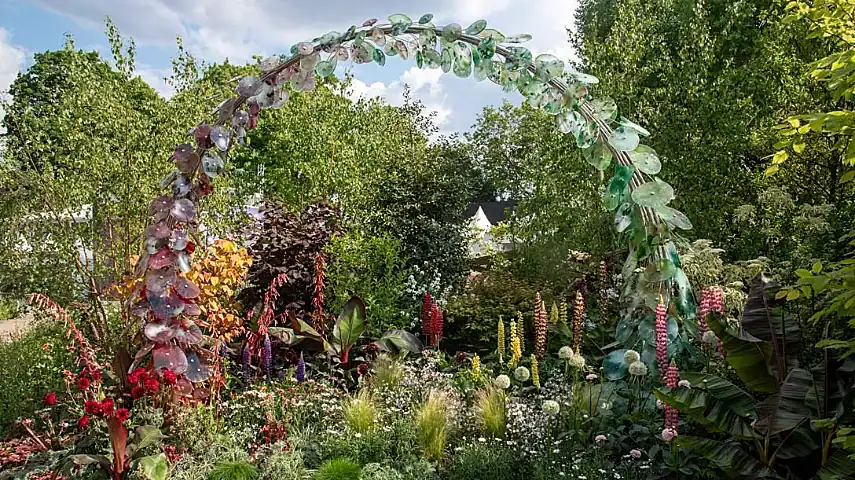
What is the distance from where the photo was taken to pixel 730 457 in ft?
10.1

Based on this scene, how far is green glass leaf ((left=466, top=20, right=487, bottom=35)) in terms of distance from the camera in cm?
379

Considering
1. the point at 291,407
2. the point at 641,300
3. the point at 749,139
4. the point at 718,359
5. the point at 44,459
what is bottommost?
the point at 44,459

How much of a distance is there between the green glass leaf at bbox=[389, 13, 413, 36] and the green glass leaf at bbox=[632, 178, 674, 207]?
5.21 feet

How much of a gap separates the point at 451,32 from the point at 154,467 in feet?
9.44

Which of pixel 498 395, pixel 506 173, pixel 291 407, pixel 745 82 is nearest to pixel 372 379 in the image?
pixel 291 407

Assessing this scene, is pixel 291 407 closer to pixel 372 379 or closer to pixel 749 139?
pixel 372 379

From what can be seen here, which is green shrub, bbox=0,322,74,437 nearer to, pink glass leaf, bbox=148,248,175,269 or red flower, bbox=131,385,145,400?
red flower, bbox=131,385,145,400

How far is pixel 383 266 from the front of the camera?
743 centimetres

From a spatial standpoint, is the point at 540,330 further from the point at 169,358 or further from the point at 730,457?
the point at 169,358

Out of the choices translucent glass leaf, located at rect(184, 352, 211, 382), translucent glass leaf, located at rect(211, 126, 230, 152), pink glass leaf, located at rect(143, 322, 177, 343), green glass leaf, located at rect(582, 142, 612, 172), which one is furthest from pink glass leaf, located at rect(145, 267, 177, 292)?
green glass leaf, located at rect(582, 142, 612, 172)

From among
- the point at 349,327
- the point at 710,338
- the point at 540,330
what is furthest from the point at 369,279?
the point at 710,338

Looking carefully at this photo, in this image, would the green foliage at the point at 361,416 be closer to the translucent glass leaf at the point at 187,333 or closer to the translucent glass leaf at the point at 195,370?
the translucent glass leaf at the point at 195,370

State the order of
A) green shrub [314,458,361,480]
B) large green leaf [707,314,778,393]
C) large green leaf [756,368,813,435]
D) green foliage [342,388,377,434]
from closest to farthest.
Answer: large green leaf [756,368,813,435] < large green leaf [707,314,778,393] < green shrub [314,458,361,480] < green foliage [342,388,377,434]

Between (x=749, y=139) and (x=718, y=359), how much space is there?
3.39 meters
